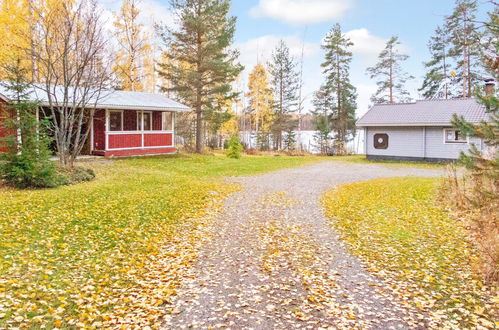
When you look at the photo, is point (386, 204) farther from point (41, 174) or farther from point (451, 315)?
point (41, 174)

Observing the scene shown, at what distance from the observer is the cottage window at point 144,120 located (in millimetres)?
19422

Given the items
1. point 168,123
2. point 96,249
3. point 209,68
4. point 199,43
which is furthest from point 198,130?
point 96,249

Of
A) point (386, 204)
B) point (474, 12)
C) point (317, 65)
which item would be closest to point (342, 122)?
point (317, 65)

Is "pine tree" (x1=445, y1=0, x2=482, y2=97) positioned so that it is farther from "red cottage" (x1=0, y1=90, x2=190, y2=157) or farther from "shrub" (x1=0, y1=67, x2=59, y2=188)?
"shrub" (x1=0, y1=67, x2=59, y2=188)

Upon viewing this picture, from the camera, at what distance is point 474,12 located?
27.4 metres

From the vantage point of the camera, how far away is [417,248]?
6.17 metres

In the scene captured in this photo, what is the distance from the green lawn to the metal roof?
48.4 feet

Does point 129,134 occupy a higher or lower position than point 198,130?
lower

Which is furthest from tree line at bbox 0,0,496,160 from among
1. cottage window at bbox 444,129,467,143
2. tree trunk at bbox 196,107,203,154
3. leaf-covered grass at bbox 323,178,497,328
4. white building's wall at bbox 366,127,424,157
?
leaf-covered grass at bbox 323,178,497,328

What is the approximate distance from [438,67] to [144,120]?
26.9 m

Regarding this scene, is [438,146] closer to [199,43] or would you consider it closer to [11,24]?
[199,43]

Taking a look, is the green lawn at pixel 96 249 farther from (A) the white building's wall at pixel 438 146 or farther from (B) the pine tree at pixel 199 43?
(A) the white building's wall at pixel 438 146

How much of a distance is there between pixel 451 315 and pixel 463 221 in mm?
4671

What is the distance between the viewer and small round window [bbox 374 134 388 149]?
22984 mm
